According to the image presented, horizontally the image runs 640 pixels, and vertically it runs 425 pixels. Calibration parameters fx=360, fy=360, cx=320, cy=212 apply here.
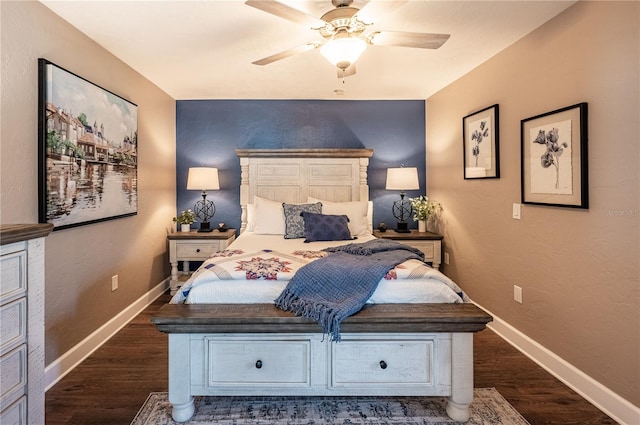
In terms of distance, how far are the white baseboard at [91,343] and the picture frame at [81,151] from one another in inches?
34.2

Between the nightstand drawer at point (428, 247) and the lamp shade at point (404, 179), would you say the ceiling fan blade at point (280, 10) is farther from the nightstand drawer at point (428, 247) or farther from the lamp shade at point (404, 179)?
the nightstand drawer at point (428, 247)

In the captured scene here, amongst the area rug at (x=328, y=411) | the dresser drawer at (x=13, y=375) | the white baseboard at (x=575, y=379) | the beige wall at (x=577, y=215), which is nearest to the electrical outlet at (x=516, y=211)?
the beige wall at (x=577, y=215)

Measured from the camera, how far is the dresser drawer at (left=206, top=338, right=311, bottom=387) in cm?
194

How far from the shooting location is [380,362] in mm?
1948

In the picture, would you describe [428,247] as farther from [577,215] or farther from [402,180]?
[577,215]

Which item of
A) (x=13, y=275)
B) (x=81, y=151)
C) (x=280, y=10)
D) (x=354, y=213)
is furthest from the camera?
(x=354, y=213)

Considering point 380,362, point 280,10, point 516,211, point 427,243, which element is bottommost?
point 380,362

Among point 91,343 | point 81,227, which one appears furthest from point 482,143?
point 91,343

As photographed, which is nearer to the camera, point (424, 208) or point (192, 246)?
point (192, 246)

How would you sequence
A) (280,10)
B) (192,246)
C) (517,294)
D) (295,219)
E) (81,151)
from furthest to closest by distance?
(192,246) < (295,219) < (517,294) < (81,151) < (280,10)

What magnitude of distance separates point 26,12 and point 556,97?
3.31 m

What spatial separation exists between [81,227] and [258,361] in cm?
170

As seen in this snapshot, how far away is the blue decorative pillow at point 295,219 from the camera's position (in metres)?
3.62

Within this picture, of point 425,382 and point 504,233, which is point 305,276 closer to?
point 425,382
